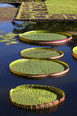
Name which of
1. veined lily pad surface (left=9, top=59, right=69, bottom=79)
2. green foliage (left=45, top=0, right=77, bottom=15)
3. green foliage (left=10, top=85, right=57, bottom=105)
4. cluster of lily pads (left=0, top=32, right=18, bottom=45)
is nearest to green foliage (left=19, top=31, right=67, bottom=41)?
cluster of lily pads (left=0, top=32, right=18, bottom=45)

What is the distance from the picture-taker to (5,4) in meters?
15.3

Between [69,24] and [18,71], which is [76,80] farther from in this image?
[69,24]

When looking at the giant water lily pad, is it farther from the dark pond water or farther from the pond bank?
the pond bank

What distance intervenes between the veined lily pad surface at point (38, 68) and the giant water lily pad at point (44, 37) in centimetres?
168

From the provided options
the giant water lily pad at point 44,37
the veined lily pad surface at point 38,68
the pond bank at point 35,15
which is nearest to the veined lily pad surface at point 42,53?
the veined lily pad surface at point 38,68

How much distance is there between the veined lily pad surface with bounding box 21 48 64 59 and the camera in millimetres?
6094

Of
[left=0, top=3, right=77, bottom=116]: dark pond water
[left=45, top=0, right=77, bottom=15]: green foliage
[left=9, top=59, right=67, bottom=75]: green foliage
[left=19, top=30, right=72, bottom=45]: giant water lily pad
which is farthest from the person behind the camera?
[left=45, top=0, right=77, bottom=15]: green foliage

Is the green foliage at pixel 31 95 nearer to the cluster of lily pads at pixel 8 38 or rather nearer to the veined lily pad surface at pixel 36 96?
the veined lily pad surface at pixel 36 96

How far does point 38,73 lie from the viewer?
5.14 metres

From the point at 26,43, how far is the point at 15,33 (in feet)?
3.85

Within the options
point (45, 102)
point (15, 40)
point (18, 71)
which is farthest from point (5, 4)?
point (45, 102)

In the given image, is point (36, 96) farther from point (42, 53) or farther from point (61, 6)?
point (61, 6)

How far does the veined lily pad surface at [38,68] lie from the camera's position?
5.10m

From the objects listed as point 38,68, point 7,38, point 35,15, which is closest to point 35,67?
point 38,68
